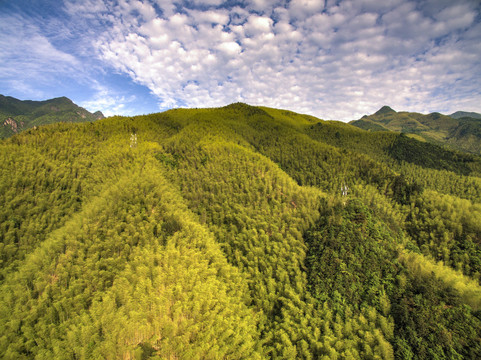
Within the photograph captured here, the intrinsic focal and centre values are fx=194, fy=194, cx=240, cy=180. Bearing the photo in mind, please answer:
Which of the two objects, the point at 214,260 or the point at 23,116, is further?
the point at 23,116

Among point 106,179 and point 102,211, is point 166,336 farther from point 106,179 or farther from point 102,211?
point 106,179

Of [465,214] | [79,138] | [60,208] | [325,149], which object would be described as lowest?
[60,208]

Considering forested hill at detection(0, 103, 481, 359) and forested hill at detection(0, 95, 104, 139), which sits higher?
forested hill at detection(0, 95, 104, 139)

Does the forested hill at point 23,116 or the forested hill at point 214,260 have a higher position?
the forested hill at point 23,116

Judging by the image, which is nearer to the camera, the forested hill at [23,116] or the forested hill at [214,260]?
the forested hill at [214,260]

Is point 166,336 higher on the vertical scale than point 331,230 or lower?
lower

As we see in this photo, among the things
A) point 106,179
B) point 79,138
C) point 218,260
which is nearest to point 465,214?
point 218,260

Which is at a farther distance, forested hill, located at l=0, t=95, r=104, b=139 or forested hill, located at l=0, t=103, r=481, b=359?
forested hill, located at l=0, t=95, r=104, b=139

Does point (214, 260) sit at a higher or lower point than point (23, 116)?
lower
